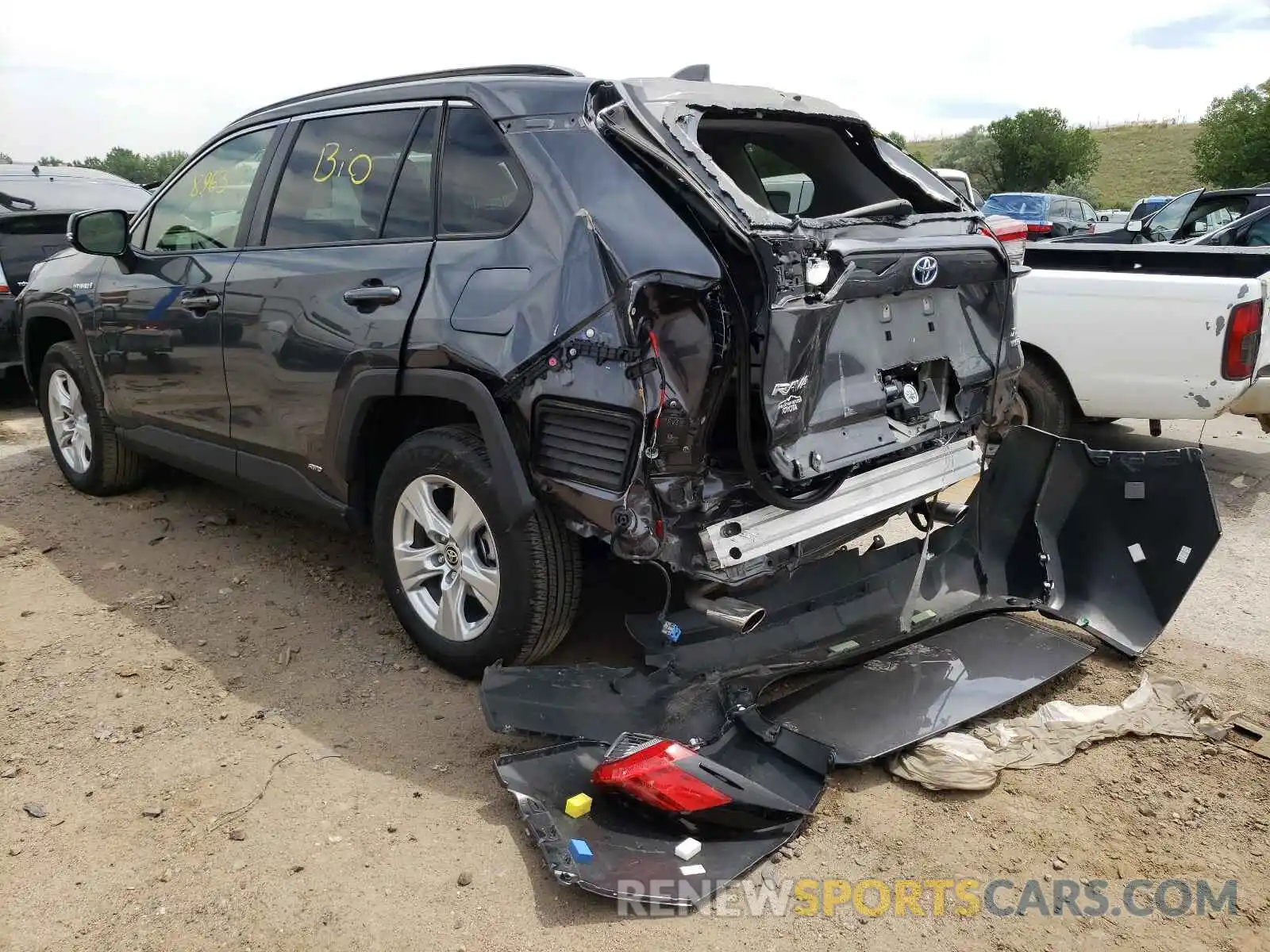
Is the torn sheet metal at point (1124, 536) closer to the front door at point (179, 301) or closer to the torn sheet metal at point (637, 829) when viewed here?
the torn sheet metal at point (637, 829)

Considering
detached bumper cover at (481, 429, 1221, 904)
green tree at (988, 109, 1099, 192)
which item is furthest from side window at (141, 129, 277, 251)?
green tree at (988, 109, 1099, 192)

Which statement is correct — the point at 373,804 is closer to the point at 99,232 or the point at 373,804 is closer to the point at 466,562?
the point at 466,562

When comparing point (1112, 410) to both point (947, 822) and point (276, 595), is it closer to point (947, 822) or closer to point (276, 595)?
point (947, 822)

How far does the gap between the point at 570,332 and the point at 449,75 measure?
1.38 meters

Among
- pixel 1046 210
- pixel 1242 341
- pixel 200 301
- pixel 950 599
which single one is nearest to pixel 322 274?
pixel 200 301

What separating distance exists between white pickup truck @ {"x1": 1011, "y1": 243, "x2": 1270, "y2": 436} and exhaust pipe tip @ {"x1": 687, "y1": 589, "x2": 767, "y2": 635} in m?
3.09

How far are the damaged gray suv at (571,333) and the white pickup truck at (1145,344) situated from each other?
79.7 inches

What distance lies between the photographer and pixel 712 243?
2.91 metres

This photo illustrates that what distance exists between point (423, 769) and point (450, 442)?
3.50 feet

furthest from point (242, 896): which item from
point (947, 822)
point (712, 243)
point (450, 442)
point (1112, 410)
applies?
point (1112, 410)

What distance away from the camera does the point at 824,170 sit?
406 cm

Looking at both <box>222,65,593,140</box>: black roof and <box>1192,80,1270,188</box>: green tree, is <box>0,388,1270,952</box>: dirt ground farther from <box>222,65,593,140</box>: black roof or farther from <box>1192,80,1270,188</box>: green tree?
<box>1192,80,1270,188</box>: green tree

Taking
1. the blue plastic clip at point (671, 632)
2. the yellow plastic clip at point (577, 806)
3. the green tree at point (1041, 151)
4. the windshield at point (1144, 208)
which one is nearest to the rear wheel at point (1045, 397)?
the blue plastic clip at point (671, 632)

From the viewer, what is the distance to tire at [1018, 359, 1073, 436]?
5867mm
